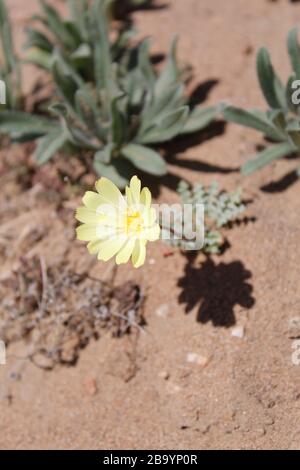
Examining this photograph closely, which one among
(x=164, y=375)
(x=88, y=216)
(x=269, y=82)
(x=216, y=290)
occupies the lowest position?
(x=164, y=375)

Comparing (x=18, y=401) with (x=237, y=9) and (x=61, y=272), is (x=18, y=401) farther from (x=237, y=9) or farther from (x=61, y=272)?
(x=237, y=9)

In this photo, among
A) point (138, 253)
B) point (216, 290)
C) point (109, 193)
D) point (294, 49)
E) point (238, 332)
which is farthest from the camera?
point (294, 49)

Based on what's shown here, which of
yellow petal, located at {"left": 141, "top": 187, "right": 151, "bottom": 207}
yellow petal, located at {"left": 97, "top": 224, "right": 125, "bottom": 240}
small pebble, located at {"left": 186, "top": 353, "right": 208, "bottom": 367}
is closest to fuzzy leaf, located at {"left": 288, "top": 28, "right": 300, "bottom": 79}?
yellow petal, located at {"left": 141, "top": 187, "right": 151, "bottom": 207}

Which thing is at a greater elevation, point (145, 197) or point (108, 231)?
point (145, 197)

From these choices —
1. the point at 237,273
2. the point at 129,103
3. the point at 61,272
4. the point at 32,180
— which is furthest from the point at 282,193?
the point at 32,180

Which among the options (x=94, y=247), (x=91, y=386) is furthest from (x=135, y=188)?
(x=91, y=386)

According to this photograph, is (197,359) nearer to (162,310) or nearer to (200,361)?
(200,361)

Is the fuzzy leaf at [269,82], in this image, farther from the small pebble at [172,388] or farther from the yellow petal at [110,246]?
the small pebble at [172,388]
